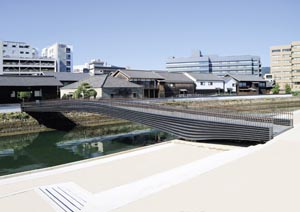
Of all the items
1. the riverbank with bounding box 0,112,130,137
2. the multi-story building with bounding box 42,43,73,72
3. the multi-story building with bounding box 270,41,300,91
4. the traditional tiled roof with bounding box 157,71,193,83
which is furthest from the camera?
the multi-story building with bounding box 42,43,73,72

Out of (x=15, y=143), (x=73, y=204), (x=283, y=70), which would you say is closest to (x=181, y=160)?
(x=73, y=204)

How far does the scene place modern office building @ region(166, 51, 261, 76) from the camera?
10700 centimetres

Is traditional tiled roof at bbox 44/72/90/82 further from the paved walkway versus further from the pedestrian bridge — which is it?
the paved walkway

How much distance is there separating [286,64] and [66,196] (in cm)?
8968

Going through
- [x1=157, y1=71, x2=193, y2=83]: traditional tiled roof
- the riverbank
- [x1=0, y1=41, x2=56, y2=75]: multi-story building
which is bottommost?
the riverbank

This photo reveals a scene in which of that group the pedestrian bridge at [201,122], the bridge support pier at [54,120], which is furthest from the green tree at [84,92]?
the pedestrian bridge at [201,122]

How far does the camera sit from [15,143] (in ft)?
75.0

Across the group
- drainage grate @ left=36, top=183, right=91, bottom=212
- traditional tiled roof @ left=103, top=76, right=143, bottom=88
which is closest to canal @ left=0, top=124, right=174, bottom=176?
drainage grate @ left=36, top=183, right=91, bottom=212

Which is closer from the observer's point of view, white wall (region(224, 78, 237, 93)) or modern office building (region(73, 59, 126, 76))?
white wall (region(224, 78, 237, 93))

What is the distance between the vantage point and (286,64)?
83125mm

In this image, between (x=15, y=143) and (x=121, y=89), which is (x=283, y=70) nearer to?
(x=121, y=89)

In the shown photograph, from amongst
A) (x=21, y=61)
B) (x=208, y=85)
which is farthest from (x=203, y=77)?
(x=21, y=61)

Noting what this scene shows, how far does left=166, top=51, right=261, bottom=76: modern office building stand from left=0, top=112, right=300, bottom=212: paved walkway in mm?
99231

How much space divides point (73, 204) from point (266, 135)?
10569 millimetres
